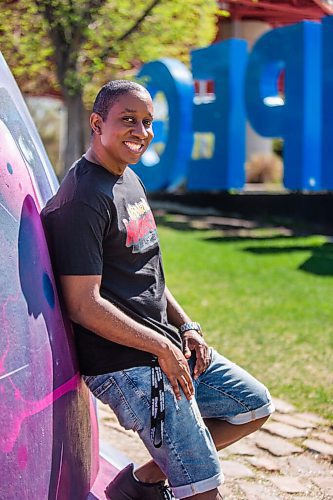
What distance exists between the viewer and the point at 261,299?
8.17 m

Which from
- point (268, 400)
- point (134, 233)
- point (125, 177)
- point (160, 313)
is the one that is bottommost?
point (268, 400)

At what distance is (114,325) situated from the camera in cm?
245

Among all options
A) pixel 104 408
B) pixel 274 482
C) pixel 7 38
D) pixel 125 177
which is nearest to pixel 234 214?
pixel 7 38

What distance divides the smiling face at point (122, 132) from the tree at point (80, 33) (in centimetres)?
727

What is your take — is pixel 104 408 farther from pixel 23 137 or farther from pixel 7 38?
pixel 7 38

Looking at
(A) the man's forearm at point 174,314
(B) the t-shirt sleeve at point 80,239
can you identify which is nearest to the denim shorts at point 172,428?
→ (B) the t-shirt sleeve at point 80,239

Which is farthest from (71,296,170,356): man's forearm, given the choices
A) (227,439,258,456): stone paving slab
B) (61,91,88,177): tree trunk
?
(61,91,88,177): tree trunk

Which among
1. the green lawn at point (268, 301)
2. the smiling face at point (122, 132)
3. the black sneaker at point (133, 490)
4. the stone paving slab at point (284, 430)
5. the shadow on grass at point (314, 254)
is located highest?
the smiling face at point (122, 132)

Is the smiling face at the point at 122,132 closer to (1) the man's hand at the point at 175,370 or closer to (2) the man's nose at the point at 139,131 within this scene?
(2) the man's nose at the point at 139,131

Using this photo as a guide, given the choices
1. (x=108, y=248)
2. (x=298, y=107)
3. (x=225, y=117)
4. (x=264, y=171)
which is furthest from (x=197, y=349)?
(x=264, y=171)

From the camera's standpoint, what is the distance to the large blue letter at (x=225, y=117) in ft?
48.8

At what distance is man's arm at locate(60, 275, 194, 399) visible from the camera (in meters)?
2.45

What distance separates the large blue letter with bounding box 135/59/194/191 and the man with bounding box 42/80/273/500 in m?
12.6

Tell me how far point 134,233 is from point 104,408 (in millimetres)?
2569
